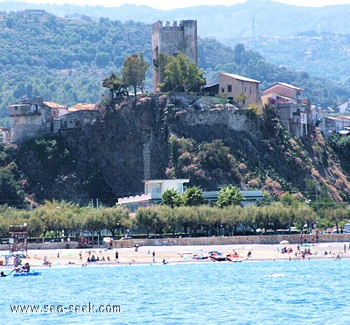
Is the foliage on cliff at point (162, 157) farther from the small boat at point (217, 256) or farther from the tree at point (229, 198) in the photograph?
the small boat at point (217, 256)

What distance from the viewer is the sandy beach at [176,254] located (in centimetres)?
10512

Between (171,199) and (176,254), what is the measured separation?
63.4 ft

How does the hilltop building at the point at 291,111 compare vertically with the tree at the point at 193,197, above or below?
above

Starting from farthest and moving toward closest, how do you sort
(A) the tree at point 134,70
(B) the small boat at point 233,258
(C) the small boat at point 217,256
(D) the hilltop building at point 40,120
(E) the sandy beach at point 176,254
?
(D) the hilltop building at point 40,120 → (A) the tree at point 134,70 → (E) the sandy beach at point 176,254 → (C) the small boat at point 217,256 → (B) the small boat at point 233,258

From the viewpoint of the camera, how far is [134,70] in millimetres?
145000

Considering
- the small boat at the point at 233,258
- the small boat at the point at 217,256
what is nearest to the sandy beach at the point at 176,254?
the small boat at the point at 233,258

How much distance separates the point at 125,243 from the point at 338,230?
22468 millimetres

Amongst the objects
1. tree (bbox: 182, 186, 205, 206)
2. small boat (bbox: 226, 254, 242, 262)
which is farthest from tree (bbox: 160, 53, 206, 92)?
small boat (bbox: 226, 254, 242, 262)

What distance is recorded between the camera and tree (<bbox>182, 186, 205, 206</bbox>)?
127125 millimetres

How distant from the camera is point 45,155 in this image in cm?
14412

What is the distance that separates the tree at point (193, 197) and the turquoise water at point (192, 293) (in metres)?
22.9

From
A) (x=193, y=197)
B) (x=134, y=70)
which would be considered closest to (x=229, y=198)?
(x=193, y=197)

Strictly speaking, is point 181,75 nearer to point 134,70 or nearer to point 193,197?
point 134,70

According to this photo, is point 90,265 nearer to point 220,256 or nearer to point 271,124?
point 220,256
